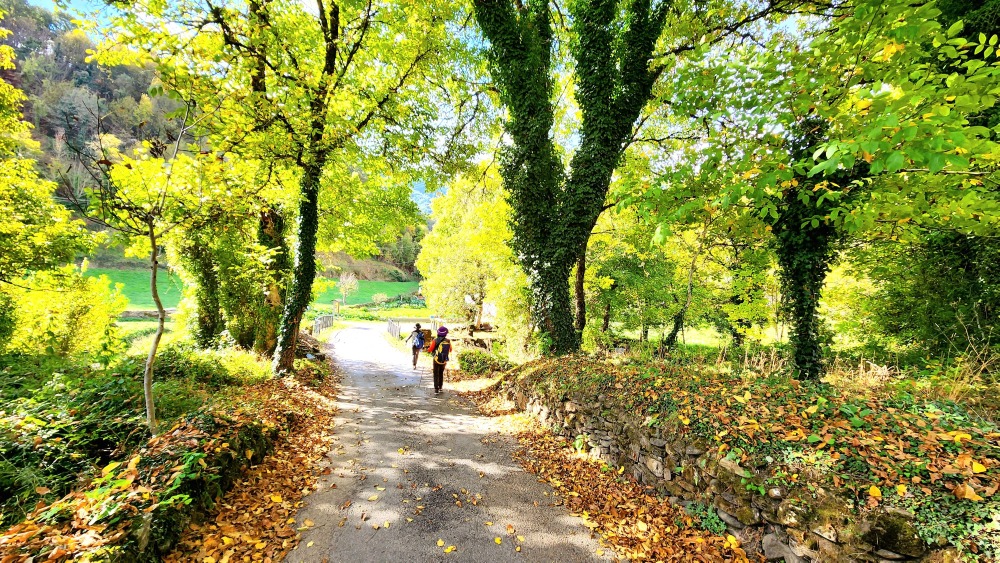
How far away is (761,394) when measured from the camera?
14.1ft

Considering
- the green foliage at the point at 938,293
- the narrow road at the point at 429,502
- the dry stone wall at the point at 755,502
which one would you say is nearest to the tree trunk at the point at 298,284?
the narrow road at the point at 429,502


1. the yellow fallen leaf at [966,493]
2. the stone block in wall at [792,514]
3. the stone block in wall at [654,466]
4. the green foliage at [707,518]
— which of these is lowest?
the green foliage at [707,518]

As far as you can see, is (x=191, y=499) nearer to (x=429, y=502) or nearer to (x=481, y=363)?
(x=429, y=502)

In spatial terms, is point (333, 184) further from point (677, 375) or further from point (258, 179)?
point (677, 375)

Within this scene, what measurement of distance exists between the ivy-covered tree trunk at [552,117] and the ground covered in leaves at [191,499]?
5835 mm

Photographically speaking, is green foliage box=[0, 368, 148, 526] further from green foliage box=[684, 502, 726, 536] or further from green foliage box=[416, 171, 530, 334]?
green foliage box=[416, 171, 530, 334]

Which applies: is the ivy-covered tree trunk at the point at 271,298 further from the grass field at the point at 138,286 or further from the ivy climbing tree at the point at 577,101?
the grass field at the point at 138,286

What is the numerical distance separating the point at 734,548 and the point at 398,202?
11.2 metres

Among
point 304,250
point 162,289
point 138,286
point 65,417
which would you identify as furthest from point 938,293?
point 138,286

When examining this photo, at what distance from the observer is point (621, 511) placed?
4191mm

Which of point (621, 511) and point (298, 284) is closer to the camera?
point (621, 511)

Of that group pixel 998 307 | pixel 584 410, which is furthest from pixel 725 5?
pixel 584 410

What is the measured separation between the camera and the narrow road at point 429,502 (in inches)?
136

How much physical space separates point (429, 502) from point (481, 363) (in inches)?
300
